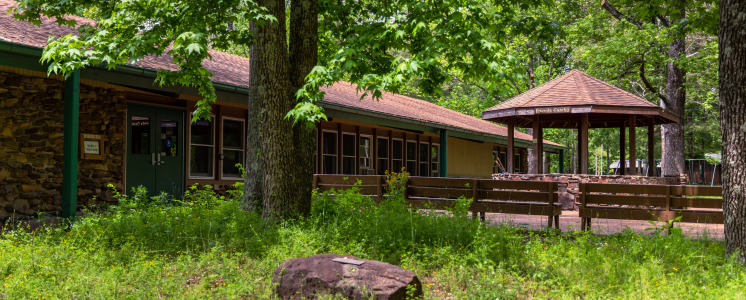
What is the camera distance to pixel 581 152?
52.7 ft

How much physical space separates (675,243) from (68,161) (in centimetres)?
863

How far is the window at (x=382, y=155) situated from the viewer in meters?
18.7

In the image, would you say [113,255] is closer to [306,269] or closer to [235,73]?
[306,269]

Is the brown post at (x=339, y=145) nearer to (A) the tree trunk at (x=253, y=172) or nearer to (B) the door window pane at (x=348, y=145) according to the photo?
(B) the door window pane at (x=348, y=145)

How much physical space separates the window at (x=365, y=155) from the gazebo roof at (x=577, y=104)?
3.91 meters

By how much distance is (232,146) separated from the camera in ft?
44.2

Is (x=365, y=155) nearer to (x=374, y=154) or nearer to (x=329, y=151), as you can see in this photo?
(x=374, y=154)

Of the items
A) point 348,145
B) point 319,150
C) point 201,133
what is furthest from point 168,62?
point 348,145

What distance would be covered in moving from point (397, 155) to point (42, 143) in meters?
12.1

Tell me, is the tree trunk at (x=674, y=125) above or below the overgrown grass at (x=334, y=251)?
above

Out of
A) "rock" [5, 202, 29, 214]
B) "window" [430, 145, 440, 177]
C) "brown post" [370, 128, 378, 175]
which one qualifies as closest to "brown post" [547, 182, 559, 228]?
"rock" [5, 202, 29, 214]

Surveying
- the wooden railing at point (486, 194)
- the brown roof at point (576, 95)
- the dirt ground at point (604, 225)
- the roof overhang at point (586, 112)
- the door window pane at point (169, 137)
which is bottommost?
the dirt ground at point (604, 225)

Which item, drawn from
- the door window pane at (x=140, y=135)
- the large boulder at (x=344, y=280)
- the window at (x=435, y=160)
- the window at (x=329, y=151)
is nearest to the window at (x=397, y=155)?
the window at (x=435, y=160)

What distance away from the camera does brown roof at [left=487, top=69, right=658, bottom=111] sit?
15281mm
